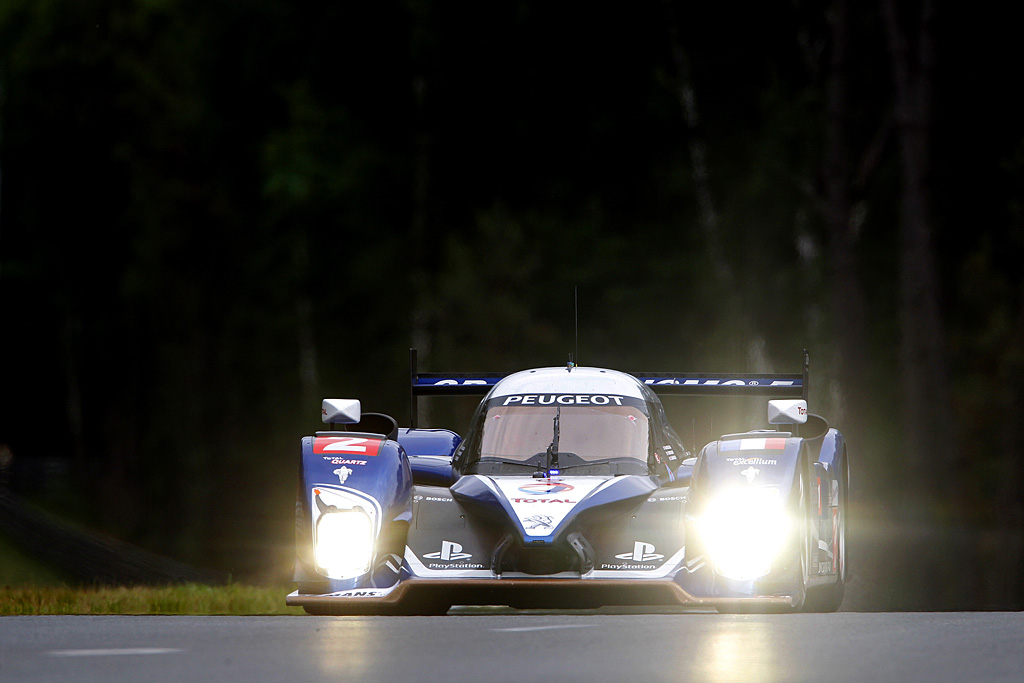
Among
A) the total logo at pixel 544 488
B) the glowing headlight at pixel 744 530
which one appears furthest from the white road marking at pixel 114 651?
the glowing headlight at pixel 744 530

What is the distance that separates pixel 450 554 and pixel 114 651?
203cm

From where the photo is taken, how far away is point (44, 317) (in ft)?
155

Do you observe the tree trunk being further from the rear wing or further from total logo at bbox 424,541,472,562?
total logo at bbox 424,541,472,562

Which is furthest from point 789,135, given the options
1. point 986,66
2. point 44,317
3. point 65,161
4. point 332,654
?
point 332,654

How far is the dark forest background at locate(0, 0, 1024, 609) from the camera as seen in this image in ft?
90.0

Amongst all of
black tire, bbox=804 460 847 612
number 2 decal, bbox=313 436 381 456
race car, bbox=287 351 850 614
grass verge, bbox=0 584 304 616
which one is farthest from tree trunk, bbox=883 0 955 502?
number 2 decal, bbox=313 436 381 456

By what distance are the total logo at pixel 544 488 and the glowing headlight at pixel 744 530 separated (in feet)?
2.39

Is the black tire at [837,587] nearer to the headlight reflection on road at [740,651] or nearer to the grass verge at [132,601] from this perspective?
the headlight reflection on road at [740,651]

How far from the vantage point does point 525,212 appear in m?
35.2

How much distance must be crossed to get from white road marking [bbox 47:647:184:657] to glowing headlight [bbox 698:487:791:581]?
280 centimetres

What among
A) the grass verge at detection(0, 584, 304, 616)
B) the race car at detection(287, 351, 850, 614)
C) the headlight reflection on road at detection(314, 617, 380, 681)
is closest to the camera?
the headlight reflection on road at detection(314, 617, 380, 681)

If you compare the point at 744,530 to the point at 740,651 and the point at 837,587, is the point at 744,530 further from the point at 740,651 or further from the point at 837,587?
the point at 837,587

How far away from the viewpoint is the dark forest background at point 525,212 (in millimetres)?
27438

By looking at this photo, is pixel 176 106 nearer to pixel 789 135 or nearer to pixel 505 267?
pixel 505 267
